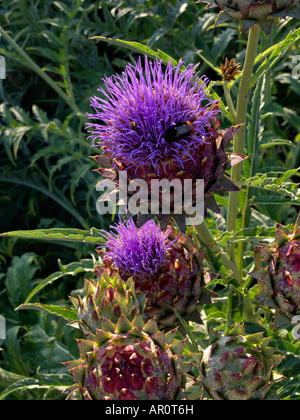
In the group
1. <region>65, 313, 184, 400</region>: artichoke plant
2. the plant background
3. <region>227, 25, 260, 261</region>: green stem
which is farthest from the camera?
the plant background

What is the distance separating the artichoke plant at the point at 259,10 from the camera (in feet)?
3.09

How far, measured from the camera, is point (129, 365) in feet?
2.98

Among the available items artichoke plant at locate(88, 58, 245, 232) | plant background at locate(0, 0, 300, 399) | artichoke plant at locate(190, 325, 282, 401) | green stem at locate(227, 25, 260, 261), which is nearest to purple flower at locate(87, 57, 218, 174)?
artichoke plant at locate(88, 58, 245, 232)

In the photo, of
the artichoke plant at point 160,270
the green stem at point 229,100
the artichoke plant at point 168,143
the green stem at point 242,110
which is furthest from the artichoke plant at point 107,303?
the green stem at point 229,100

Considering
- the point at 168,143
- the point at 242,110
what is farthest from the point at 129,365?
the point at 242,110

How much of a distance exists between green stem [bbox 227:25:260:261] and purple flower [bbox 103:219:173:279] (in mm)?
142

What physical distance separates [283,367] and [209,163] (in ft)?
1.45

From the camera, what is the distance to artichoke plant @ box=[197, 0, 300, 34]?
941 millimetres

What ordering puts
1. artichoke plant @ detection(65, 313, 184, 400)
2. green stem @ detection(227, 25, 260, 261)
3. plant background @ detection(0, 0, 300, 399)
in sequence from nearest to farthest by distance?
1. artichoke plant @ detection(65, 313, 184, 400)
2. green stem @ detection(227, 25, 260, 261)
3. plant background @ detection(0, 0, 300, 399)

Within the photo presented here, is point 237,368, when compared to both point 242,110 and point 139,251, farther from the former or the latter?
point 242,110

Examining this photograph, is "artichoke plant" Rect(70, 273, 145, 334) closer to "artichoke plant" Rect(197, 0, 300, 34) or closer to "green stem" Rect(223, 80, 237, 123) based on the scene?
"green stem" Rect(223, 80, 237, 123)

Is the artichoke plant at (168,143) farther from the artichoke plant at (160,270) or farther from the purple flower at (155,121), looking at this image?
the artichoke plant at (160,270)

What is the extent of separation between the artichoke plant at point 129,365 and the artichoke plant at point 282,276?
19 centimetres
